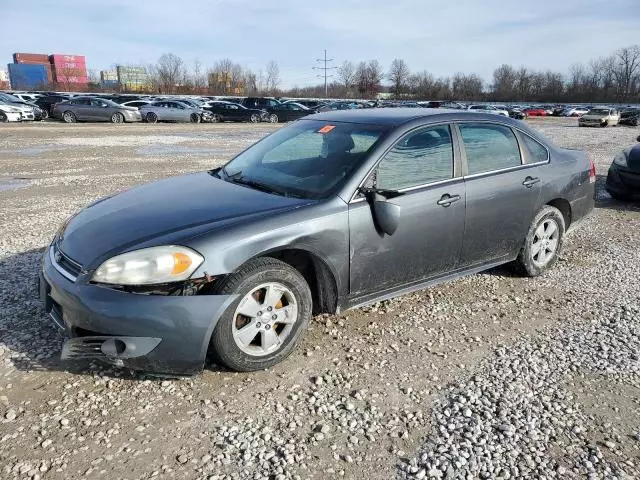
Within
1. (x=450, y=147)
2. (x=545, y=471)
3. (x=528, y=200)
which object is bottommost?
(x=545, y=471)

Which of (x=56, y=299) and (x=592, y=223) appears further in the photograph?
(x=592, y=223)

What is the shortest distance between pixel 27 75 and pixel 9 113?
8084cm

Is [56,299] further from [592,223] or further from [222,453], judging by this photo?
[592,223]

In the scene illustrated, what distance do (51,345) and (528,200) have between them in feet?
13.1

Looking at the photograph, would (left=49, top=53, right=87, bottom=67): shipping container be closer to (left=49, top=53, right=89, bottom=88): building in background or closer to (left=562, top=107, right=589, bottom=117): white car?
(left=49, top=53, right=89, bottom=88): building in background

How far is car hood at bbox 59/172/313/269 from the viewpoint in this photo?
2998mm

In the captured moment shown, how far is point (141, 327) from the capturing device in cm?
274

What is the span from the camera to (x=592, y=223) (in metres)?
7.18

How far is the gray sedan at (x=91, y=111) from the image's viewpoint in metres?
27.9

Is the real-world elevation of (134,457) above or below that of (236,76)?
below

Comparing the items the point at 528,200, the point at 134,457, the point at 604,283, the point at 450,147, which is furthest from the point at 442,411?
the point at 604,283

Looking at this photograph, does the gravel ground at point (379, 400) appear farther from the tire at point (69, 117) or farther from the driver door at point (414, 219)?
the tire at point (69, 117)

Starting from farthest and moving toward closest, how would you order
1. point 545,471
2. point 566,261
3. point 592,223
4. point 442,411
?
1. point 592,223
2. point 566,261
3. point 442,411
4. point 545,471

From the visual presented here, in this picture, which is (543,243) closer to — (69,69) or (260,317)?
(260,317)
